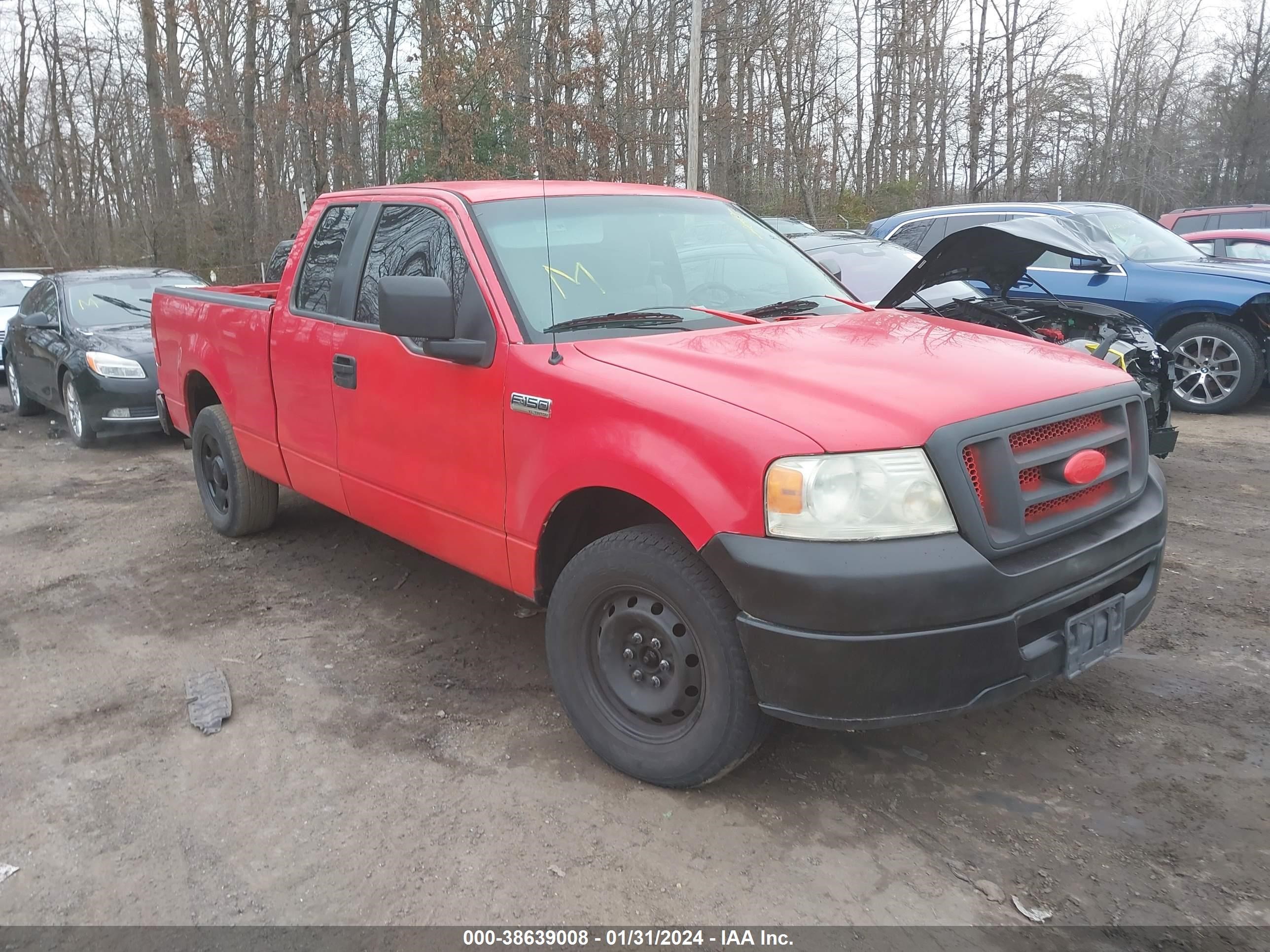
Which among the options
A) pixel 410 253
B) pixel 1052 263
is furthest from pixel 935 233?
pixel 410 253

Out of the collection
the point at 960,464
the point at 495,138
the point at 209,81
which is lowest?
the point at 960,464

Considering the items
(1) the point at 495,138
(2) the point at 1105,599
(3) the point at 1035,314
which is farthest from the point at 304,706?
(1) the point at 495,138

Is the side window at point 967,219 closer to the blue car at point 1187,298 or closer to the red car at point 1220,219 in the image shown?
the blue car at point 1187,298

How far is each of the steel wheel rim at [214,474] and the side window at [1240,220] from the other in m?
19.1

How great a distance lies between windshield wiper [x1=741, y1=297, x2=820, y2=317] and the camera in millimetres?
3775

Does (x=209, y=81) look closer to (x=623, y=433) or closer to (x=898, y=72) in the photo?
(x=898, y=72)

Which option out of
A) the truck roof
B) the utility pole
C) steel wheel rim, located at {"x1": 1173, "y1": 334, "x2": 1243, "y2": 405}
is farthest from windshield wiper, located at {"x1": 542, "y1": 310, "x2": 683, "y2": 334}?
the utility pole

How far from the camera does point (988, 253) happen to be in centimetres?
539

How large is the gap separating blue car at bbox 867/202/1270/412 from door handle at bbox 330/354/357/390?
5876 millimetres

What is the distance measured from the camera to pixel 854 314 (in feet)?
12.7

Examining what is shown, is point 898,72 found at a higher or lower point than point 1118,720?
higher

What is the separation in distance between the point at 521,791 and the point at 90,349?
747 centimetres

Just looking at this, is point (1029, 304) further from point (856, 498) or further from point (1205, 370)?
point (856, 498)

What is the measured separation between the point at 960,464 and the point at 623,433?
97 centimetres
